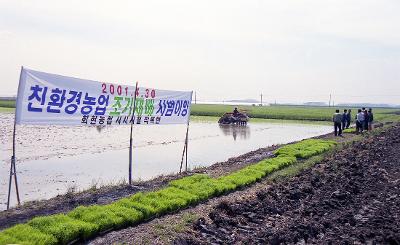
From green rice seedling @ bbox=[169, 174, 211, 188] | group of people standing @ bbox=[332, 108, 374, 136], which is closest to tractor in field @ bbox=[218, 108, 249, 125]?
group of people standing @ bbox=[332, 108, 374, 136]

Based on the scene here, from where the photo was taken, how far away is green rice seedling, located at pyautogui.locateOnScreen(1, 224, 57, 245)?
5.53m

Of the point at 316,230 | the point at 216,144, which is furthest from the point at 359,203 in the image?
the point at 216,144

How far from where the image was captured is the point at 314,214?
8.41 metres

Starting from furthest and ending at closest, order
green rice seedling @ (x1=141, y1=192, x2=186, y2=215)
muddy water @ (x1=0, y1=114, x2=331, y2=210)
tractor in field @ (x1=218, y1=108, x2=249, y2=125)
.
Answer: tractor in field @ (x1=218, y1=108, x2=249, y2=125) < muddy water @ (x1=0, y1=114, x2=331, y2=210) < green rice seedling @ (x1=141, y1=192, x2=186, y2=215)

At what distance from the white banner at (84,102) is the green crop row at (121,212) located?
75.3 inches

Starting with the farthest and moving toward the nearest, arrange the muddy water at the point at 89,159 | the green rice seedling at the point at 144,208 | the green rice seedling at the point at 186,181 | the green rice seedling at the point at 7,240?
1. the muddy water at the point at 89,159
2. the green rice seedling at the point at 186,181
3. the green rice seedling at the point at 144,208
4. the green rice seedling at the point at 7,240

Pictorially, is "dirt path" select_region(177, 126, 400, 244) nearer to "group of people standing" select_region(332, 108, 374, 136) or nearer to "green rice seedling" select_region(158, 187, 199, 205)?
"green rice seedling" select_region(158, 187, 199, 205)

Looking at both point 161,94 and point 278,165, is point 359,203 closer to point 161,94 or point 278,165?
point 278,165

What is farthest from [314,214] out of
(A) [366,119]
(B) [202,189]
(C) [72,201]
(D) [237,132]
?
(D) [237,132]

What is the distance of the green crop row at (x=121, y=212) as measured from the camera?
19.1 feet

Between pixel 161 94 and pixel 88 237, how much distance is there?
19.6 ft

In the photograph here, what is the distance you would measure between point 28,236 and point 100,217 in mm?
1313

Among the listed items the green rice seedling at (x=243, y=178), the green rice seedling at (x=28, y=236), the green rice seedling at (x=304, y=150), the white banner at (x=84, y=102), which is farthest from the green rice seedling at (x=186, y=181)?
the green rice seedling at (x=304, y=150)

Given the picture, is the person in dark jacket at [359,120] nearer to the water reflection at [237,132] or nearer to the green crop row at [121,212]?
the water reflection at [237,132]
